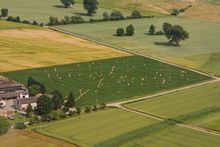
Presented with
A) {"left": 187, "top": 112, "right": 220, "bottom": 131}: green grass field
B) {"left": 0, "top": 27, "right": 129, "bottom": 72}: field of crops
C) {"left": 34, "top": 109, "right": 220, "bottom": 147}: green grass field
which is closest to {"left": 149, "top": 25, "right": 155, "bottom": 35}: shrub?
{"left": 0, "top": 27, "right": 129, "bottom": 72}: field of crops

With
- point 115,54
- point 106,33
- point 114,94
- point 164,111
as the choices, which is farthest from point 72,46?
point 164,111

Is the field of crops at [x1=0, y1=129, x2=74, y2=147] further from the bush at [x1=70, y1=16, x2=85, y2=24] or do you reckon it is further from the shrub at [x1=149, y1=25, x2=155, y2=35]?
the bush at [x1=70, y1=16, x2=85, y2=24]

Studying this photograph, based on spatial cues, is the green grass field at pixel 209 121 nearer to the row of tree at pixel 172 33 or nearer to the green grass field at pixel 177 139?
the green grass field at pixel 177 139

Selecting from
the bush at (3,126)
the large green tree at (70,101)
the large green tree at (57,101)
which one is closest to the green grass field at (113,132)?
the bush at (3,126)

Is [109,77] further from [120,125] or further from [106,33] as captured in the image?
[106,33]

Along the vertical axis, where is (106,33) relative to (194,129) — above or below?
above
